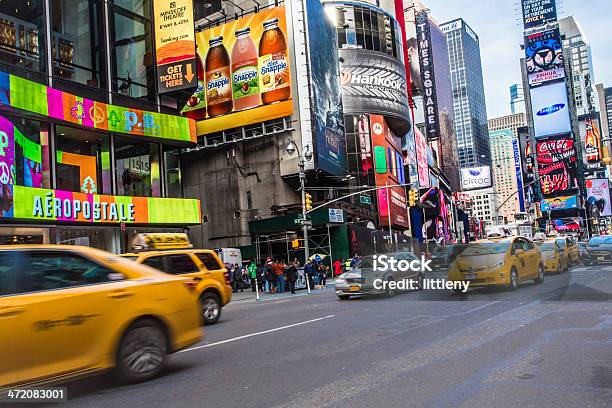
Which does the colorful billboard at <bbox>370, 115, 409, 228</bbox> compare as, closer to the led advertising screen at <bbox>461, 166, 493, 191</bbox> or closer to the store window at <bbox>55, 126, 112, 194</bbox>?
the led advertising screen at <bbox>461, 166, 493, 191</bbox>

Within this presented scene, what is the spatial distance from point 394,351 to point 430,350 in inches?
19.6

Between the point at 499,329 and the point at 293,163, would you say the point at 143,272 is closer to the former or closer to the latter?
the point at 499,329

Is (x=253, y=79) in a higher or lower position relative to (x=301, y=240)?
higher

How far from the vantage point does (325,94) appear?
4841 cm

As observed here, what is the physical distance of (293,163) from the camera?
45.6m

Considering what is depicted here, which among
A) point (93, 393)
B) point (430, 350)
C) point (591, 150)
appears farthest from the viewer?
point (591, 150)

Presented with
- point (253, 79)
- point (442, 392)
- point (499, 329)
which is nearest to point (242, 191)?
point (253, 79)

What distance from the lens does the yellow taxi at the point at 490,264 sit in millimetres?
14969

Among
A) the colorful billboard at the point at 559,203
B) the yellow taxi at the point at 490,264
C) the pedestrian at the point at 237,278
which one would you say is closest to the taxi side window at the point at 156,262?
the yellow taxi at the point at 490,264

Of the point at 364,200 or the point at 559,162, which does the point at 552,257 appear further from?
the point at 559,162

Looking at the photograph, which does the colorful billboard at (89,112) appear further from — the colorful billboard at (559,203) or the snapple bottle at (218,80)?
the colorful billboard at (559,203)

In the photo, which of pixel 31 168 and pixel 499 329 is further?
pixel 31 168

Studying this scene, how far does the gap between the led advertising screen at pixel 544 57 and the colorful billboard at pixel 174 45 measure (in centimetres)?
10180

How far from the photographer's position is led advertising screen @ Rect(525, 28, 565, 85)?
382ft
